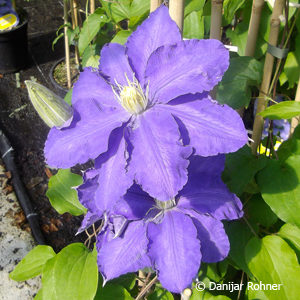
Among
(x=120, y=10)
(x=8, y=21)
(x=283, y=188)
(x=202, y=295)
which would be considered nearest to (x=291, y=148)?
(x=283, y=188)

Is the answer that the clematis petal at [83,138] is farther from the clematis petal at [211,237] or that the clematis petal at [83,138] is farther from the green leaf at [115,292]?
the green leaf at [115,292]

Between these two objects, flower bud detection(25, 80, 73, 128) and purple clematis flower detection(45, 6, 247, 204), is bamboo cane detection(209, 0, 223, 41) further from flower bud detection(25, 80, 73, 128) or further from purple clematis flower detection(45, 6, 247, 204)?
flower bud detection(25, 80, 73, 128)

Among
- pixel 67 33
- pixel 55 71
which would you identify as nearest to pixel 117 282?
pixel 67 33

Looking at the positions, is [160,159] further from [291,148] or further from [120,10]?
[120,10]

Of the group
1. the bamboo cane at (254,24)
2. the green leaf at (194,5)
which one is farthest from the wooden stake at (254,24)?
the green leaf at (194,5)

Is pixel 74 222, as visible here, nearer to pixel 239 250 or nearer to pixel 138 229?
pixel 239 250
